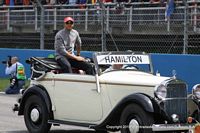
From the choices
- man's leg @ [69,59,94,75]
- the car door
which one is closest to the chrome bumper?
the car door

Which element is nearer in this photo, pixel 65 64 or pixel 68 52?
pixel 65 64

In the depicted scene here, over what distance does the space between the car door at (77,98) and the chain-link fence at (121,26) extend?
8.12 metres

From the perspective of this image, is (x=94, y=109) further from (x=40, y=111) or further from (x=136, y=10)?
(x=136, y=10)

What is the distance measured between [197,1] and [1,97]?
20.7 feet

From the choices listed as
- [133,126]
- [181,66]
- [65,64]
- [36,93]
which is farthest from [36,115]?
[181,66]

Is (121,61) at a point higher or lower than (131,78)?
higher

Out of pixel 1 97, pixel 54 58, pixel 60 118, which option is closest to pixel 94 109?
pixel 60 118

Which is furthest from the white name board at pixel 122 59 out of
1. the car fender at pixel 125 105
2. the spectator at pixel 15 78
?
the spectator at pixel 15 78

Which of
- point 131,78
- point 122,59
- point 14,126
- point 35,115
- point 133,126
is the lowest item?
point 14,126

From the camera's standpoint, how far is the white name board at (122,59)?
32.4 ft

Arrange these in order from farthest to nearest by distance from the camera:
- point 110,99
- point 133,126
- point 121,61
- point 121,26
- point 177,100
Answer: point 121,26, point 121,61, point 110,99, point 177,100, point 133,126

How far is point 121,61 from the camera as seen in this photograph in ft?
33.0

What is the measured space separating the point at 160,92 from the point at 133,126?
2.02 ft

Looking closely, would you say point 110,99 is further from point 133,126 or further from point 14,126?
point 14,126
